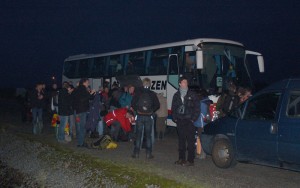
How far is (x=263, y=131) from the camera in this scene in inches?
343

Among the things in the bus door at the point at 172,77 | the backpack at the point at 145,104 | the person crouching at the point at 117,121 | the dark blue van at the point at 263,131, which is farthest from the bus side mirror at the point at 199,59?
the dark blue van at the point at 263,131

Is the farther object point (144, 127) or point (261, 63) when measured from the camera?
point (261, 63)

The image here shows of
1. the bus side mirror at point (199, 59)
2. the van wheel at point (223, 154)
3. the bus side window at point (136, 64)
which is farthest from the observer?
the bus side window at point (136, 64)

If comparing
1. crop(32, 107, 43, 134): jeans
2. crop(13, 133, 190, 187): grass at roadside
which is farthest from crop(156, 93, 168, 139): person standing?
crop(32, 107, 43, 134): jeans

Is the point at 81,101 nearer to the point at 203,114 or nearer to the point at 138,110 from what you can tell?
the point at 138,110

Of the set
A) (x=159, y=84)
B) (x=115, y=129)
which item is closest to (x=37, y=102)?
(x=115, y=129)

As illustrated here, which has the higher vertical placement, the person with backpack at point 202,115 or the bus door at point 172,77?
the bus door at point 172,77

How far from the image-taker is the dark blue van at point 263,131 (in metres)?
8.15

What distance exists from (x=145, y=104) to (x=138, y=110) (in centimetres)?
24

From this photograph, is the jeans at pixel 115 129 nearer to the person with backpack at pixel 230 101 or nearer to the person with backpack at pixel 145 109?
the person with backpack at pixel 145 109

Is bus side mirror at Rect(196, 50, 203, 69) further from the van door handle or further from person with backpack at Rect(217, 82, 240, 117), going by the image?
the van door handle

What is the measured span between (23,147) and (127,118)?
3.39m

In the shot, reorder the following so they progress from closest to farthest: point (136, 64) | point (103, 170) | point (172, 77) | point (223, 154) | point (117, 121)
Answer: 1. point (103, 170)
2. point (223, 154)
3. point (117, 121)
4. point (172, 77)
5. point (136, 64)

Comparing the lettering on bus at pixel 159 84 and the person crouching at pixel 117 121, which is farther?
the lettering on bus at pixel 159 84
